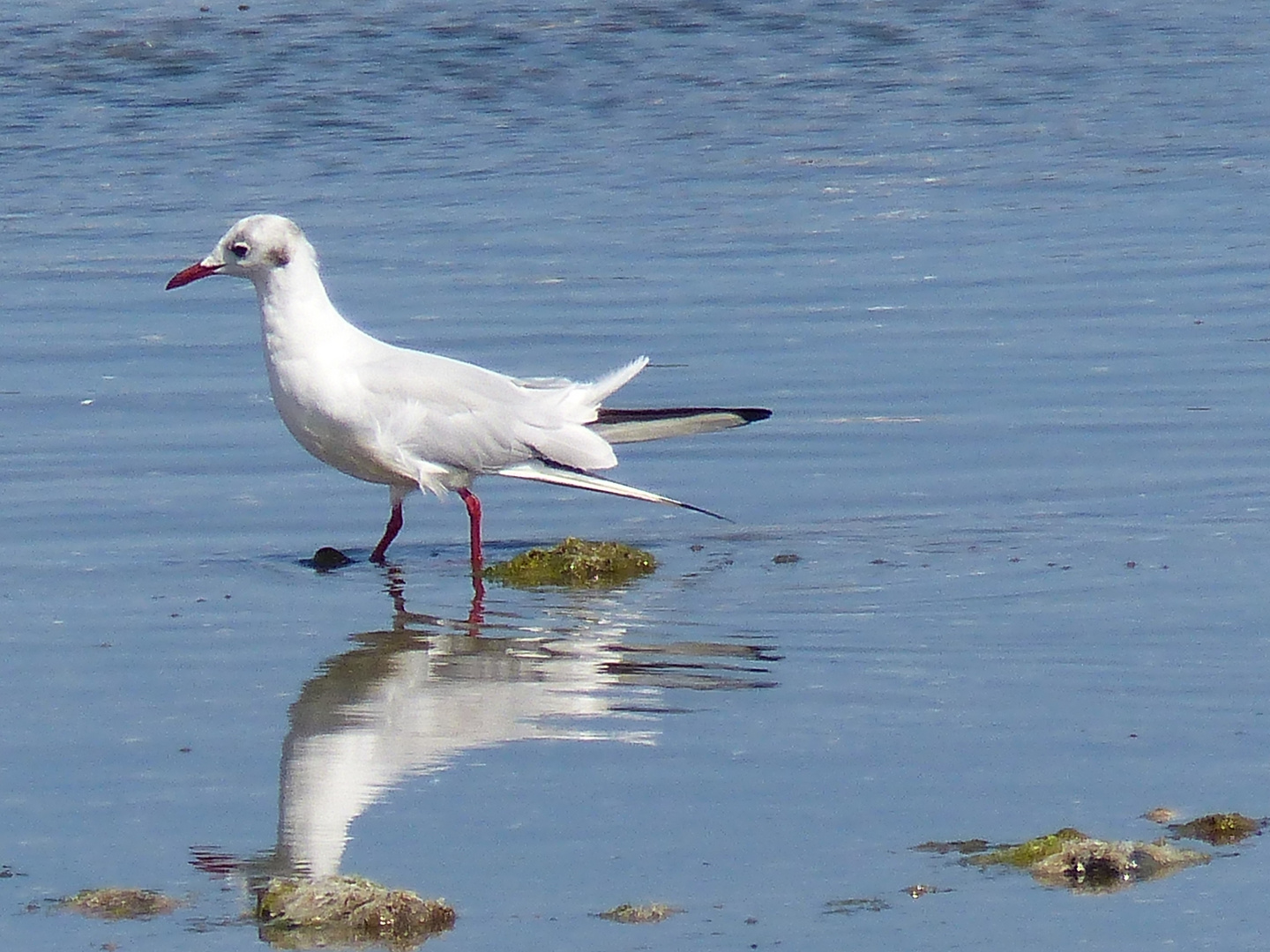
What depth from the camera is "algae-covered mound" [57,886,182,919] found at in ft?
14.3

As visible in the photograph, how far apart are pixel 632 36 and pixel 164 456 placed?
10.2 meters

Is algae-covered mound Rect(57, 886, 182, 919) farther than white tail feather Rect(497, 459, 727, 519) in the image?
No

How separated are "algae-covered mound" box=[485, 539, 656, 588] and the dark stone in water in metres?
0.43

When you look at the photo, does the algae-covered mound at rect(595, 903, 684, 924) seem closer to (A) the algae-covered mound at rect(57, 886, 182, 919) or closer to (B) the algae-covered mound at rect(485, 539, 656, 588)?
(A) the algae-covered mound at rect(57, 886, 182, 919)

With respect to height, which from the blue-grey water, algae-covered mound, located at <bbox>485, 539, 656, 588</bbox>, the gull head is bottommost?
algae-covered mound, located at <bbox>485, 539, 656, 588</bbox>

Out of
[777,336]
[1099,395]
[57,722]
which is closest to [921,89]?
[777,336]

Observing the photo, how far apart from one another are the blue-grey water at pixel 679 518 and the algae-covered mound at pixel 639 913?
4 cm

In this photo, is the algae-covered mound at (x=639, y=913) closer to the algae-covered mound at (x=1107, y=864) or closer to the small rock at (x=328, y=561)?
the algae-covered mound at (x=1107, y=864)

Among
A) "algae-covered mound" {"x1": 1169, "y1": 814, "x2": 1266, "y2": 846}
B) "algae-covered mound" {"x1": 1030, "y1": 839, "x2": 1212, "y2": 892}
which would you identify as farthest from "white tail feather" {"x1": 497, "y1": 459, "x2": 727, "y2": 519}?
"algae-covered mound" {"x1": 1030, "y1": 839, "x2": 1212, "y2": 892}

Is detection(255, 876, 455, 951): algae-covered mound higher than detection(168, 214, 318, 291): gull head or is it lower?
lower

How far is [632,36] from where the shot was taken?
58.5 feet

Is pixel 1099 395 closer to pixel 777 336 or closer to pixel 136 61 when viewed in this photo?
pixel 777 336

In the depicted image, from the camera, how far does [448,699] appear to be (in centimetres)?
579

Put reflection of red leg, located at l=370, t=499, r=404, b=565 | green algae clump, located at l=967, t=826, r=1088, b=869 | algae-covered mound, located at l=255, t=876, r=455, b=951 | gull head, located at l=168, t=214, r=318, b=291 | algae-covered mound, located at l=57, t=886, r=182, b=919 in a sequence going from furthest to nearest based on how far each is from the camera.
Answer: gull head, located at l=168, t=214, r=318, b=291
reflection of red leg, located at l=370, t=499, r=404, b=565
green algae clump, located at l=967, t=826, r=1088, b=869
algae-covered mound, located at l=57, t=886, r=182, b=919
algae-covered mound, located at l=255, t=876, r=455, b=951
